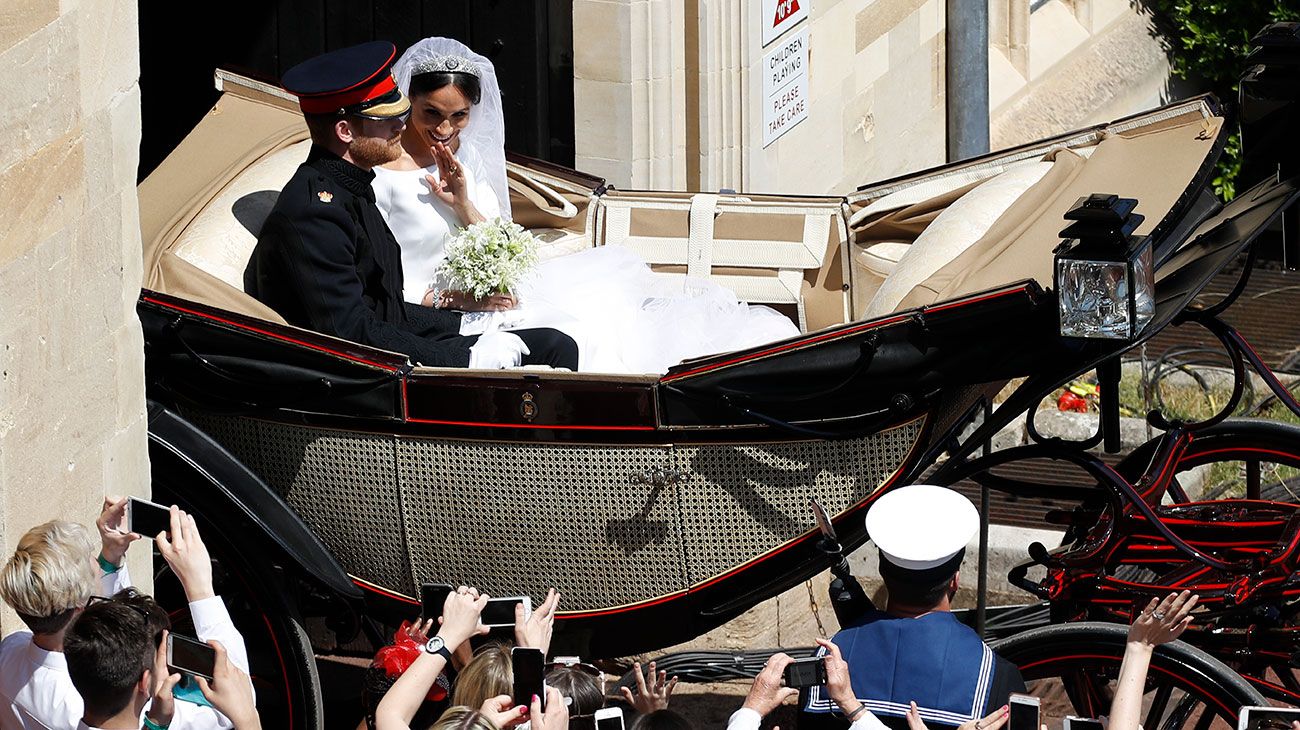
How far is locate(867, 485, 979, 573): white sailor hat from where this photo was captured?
3.38 meters

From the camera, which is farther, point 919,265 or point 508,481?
point 919,265

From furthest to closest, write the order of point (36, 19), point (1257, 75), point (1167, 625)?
point (1257, 75)
point (36, 19)
point (1167, 625)

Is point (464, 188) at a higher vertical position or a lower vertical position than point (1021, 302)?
higher

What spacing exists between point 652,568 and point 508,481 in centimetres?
38

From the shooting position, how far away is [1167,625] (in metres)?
3.41

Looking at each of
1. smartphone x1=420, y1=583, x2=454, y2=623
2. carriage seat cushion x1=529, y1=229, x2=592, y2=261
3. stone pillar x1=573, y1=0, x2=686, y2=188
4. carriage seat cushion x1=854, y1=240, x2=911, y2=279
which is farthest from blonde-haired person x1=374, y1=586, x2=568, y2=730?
stone pillar x1=573, y1=0, x2=686, y2=188

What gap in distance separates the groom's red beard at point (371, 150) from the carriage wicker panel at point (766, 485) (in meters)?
1.21

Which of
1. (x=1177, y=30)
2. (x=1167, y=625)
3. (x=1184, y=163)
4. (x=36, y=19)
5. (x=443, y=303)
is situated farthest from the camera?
(x=1177, y=30)

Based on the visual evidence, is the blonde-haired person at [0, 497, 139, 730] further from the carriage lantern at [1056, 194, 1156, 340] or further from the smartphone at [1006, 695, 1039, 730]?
the carriage lantern at [1056, 194, 1156, 340]

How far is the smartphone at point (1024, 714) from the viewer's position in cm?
300

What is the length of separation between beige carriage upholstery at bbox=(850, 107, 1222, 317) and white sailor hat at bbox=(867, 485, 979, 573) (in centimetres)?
91

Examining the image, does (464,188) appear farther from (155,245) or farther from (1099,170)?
(1099,170)

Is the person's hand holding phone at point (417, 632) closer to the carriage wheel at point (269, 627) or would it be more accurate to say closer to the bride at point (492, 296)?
Result: the carriage wheel at point (269, 627)

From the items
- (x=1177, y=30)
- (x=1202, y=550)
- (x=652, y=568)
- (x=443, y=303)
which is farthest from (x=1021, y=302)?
(x=1177, y=30)
